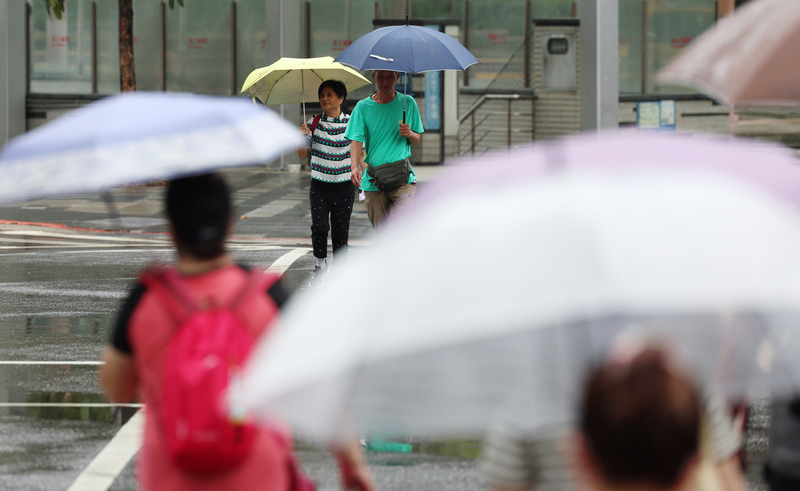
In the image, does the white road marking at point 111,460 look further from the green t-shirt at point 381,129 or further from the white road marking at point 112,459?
the green t-shirt at point 381,129

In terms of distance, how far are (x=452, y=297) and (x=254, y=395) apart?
1.46 feet

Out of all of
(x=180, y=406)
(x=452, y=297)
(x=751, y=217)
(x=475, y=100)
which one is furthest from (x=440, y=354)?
(x=475, y=100)

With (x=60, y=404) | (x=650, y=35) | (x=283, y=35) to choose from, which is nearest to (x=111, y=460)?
(x=60, y=404)

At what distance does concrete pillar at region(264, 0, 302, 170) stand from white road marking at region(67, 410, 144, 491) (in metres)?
20.9

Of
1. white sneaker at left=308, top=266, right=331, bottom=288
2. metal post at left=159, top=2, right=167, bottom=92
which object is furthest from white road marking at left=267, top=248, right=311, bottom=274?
metal post at left=159, top=2, right=167, bottom=92

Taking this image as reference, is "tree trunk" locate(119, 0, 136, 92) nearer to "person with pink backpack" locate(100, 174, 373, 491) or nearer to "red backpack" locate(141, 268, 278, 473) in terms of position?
"person with pink backpack" locate(100, 174, 373, 491)

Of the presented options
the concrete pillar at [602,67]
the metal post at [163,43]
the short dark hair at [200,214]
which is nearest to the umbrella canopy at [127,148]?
the short dark hair at [200,214]

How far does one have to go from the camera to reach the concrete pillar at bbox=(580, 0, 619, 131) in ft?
65.7

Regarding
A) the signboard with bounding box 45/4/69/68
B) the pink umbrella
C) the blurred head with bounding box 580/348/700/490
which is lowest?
the blurred head with bounding box 580/348/700/490

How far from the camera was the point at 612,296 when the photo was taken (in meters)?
2.04

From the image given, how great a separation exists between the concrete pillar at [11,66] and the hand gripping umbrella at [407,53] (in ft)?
66.2

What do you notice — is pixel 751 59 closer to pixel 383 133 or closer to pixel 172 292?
pixel 172 292

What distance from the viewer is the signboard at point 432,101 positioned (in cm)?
2669

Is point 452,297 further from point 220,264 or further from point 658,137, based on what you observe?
point 220,264
